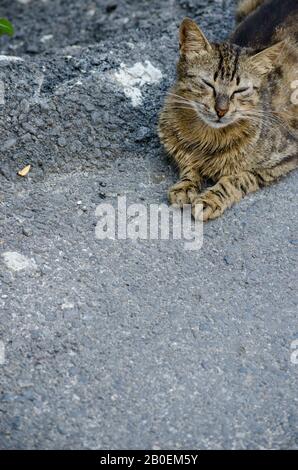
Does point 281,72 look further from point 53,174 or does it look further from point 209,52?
point 53,174

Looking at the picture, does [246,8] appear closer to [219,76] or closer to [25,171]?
[219,76]

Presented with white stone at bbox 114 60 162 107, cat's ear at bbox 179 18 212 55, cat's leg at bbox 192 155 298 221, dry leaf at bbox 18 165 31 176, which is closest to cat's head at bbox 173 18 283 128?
cat's ear at bbox 179 18 212 55

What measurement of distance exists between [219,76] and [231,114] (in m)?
0.21

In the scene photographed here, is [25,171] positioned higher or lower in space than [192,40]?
lower

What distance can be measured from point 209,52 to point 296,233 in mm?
1053

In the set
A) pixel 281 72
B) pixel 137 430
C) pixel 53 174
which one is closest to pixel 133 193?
pixel 53 174

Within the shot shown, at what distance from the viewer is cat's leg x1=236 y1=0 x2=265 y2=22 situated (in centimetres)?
509

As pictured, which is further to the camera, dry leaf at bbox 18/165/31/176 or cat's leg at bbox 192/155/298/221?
dry leaf at bbox 18/165/31/176

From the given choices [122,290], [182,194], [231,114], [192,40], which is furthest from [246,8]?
[122,290]

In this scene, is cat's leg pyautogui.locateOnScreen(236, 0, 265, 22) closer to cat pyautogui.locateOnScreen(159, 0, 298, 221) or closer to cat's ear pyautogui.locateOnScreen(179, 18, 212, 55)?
cat pyautogui.locateOnScreen(159, 0, 298, 221)

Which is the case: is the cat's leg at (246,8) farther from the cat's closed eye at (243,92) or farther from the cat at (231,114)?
the cat's closed eye at (243,92)

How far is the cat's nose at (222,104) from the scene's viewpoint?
4012 millimetres

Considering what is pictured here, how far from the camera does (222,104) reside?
4.01 metres

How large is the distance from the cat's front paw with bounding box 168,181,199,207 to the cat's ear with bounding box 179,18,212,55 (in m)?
0.71
